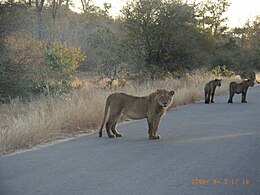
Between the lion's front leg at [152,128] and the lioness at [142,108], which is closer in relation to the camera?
the lion's front leg at [152,128]

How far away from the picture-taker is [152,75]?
86.6ft

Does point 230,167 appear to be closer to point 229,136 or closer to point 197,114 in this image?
point 229,136

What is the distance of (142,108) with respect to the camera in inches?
411

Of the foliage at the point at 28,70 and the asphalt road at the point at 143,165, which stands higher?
the foliage at the point at 28,70

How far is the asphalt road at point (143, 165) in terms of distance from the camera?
20.0ft

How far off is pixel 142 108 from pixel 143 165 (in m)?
3.20

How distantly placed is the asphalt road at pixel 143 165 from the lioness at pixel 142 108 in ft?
1.05

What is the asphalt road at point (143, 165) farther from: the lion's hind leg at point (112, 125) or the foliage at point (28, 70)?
the foliage at point (28, 70)

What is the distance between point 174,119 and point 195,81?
13567mm

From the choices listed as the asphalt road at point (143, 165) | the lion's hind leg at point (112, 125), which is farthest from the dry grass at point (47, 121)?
the lion's hind leg at point (112, 125)

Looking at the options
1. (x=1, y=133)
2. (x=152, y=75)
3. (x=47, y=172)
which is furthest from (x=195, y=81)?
(x=47, y=172)
